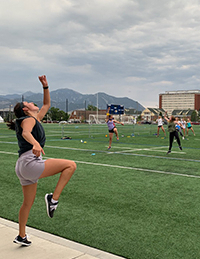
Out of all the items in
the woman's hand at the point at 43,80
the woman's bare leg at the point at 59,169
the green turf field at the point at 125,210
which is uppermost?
the woman's hand at the point at 43,80

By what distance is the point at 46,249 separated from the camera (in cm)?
399

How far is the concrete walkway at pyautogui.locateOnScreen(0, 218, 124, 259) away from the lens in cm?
380

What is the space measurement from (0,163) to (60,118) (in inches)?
4424

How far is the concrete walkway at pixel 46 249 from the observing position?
12.5 ft

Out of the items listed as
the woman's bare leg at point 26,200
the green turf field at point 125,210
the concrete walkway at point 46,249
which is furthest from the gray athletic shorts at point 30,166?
the green turf field at point 125,210

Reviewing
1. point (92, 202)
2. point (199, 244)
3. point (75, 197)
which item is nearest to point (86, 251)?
point (199, 244)

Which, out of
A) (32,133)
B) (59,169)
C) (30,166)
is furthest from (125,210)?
(32,133)

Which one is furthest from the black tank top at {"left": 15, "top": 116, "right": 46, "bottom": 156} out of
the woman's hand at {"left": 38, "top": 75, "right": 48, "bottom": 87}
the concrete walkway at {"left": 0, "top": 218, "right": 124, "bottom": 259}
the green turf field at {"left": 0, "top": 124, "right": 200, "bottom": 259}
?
the green turf field at {"left": 0, "top": 124, "right": 200, "bottom": 259}

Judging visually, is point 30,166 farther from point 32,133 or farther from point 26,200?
point 26,200

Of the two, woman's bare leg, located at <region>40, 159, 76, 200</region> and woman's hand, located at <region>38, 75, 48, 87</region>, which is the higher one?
woman's hand, located at <region>38, 75, 48, 87</region>

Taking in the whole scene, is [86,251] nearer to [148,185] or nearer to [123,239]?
[123,239]

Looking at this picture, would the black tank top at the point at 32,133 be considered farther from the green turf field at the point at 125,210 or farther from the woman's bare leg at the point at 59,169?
the green turf field at the point at 125,210

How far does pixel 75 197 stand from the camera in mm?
6730

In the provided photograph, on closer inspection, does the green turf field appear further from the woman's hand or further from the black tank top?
the woman's hand
